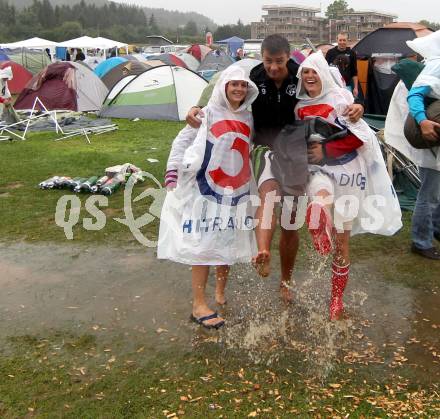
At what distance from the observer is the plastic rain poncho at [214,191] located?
3.29 m

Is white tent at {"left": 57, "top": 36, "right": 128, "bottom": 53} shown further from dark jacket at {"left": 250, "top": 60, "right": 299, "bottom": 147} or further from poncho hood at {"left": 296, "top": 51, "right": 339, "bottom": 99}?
poncho hood at {"left": 296, "top": 51, "right": 339, "bottom": 99}

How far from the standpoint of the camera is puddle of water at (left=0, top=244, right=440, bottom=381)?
3193mm

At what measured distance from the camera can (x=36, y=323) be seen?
3500 millimetres

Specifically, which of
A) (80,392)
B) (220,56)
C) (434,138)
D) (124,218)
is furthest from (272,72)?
(220,56)

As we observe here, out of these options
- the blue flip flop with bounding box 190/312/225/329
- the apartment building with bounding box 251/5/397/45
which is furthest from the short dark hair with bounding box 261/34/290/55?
the apartment building with bounding box 251/5/397/45

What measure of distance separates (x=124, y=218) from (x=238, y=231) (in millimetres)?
2533

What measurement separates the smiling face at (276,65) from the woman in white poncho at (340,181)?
11 centimetres

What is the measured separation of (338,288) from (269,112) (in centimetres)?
124

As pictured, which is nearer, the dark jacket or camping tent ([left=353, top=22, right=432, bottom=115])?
the dark jacket

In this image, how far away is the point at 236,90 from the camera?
3197 mm

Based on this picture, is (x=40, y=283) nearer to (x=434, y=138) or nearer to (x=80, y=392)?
(x=80, y=392)

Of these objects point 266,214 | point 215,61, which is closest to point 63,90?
point 215,61

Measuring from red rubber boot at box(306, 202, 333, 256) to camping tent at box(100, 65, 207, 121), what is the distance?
1014 centimetres

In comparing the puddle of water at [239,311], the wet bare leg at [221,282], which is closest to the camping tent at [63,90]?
the puddle of water at [239,311]
